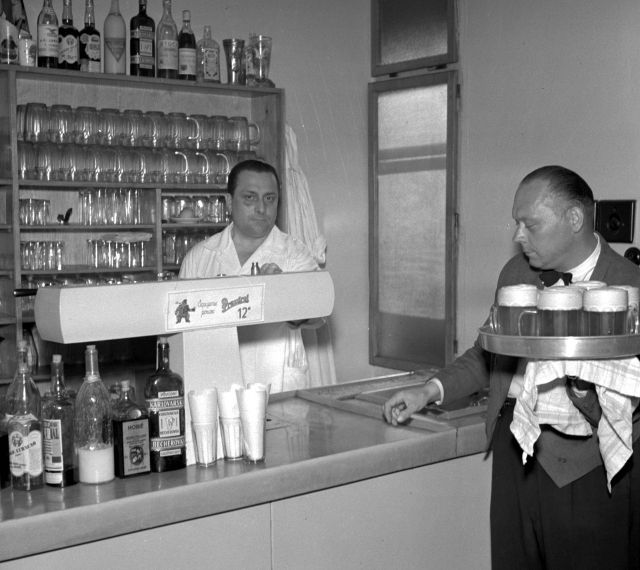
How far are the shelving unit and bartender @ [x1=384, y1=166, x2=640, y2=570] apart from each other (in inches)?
76.5

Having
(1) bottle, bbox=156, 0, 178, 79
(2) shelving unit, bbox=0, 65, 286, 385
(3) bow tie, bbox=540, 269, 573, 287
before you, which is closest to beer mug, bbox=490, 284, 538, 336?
(3) bow tie, bbox=540, 269, 573, 287

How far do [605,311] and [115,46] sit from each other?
305 cm

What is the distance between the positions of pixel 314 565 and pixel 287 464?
0.89 ft

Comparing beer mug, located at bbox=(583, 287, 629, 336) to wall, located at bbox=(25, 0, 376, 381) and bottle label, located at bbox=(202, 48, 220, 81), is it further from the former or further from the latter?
wall, located at bbox=(25, 0, 376, 381)

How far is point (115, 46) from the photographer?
419 centimetres

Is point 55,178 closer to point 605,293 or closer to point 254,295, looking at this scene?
point 254,295

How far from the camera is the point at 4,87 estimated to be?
392 centimetres

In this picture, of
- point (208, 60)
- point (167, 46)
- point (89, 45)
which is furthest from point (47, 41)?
point (208, 60)

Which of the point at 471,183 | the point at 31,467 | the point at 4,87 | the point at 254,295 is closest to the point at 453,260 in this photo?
the point at 471,183

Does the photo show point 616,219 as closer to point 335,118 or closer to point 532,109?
point 532,109

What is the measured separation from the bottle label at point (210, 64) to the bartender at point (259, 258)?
3.53 ft

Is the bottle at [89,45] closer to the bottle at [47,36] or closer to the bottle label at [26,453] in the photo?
the bottle at [47,36]

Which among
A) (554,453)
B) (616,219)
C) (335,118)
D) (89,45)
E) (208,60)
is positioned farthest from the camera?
(335,118)

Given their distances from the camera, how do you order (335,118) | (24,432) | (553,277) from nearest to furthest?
(24,432)
(553,277)
(335,118)
